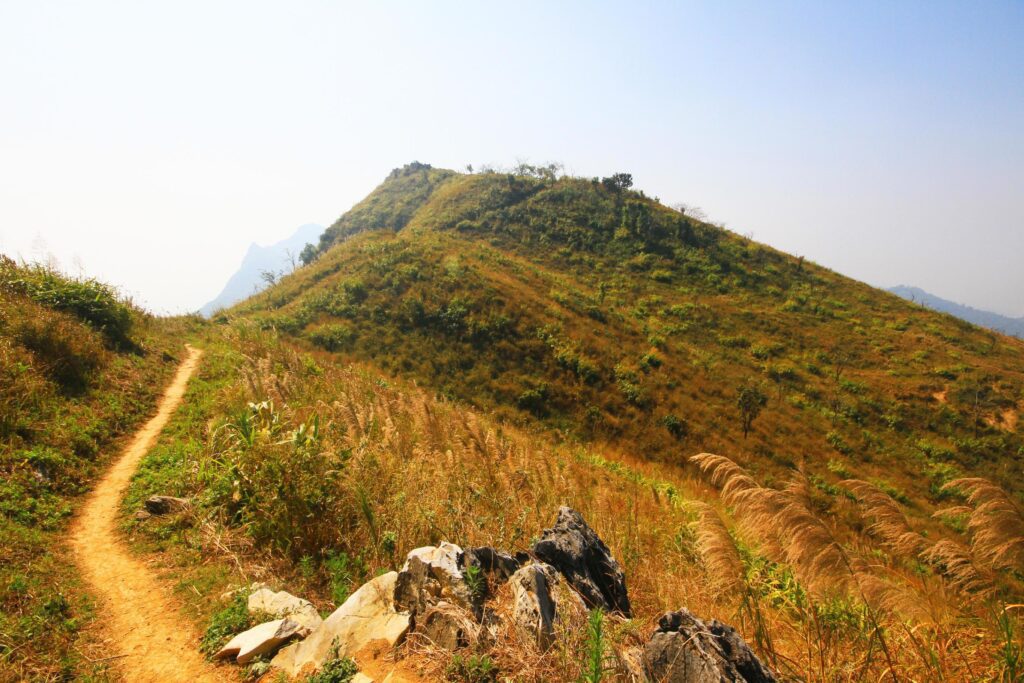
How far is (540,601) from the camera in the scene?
9.46ft

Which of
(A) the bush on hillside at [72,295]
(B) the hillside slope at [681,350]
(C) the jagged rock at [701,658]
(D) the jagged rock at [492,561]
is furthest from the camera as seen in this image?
(B) the hillside slope at [681,350]

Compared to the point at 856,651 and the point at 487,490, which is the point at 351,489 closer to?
the point at 487,490

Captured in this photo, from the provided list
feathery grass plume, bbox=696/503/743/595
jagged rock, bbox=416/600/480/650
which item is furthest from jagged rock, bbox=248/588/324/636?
feathery grass plume, bbox=696/503/743/595

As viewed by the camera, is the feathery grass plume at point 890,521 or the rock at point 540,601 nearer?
the rock at point 540,601

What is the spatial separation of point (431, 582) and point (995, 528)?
185 inches

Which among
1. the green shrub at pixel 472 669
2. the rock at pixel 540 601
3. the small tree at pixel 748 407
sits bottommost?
the small tree at pixel 748 407

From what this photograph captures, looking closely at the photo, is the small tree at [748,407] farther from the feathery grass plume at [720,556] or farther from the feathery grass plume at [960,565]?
the feathery grass plume at [720,556]

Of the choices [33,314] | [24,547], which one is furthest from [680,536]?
[33,314]

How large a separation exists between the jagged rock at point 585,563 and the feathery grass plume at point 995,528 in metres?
2.84

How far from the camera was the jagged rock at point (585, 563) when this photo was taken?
11.1ft

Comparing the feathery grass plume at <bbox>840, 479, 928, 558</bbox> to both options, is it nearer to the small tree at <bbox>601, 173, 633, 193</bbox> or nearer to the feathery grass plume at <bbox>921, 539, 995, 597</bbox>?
the feathery grass plume at <bbox>921, 539, 995, 597</bbox>

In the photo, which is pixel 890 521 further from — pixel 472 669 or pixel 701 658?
pixel 472 669

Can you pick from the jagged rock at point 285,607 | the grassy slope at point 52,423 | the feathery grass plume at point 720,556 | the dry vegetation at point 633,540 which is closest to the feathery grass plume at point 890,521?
the dry vegetation at point 633,540

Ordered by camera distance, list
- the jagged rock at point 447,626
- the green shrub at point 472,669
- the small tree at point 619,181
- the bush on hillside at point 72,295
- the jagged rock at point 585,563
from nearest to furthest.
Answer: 1. the green shrub at point 472,669
2. the jagged rock at point 447,626
3. the jagged rock at point 585,563
4. the bush on hillside at point 72,295
5. the small tree at point 619,181
